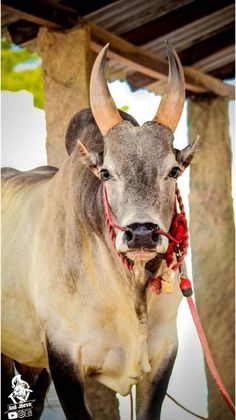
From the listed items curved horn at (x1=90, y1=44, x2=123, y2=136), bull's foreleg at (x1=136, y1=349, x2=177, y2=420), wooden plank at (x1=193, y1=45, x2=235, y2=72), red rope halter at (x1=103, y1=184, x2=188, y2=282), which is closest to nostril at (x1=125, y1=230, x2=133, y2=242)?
red rope halter at (x1=103, y1=184, x2=188, y2=282)

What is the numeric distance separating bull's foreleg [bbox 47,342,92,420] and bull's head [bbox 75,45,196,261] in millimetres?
623

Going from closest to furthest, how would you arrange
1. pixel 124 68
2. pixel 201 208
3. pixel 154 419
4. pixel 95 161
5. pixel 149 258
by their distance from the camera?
pixel 149 258 → pixel 95 161 → pixel 154 419 → pixel 124 68 → pixel 201 208

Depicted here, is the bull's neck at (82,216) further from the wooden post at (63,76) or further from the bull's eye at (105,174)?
the wooden post at (63,76)

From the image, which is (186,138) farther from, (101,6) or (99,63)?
(99,63)

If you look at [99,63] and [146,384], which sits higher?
[99,63]

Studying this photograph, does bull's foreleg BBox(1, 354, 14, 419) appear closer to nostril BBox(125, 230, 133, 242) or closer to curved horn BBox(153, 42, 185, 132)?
nostril BBox(125, 230, 133, 242)

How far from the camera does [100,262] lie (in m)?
3.64

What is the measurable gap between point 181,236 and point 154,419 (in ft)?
2.58

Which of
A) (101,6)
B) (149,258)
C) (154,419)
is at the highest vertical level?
(101,6)

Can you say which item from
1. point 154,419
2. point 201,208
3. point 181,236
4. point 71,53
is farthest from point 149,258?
point 201,208

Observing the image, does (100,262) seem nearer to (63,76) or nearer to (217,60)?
(63,76)

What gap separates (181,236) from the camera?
3482 mm

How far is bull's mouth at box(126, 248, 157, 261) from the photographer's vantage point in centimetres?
317

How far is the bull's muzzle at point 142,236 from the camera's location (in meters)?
3.13
